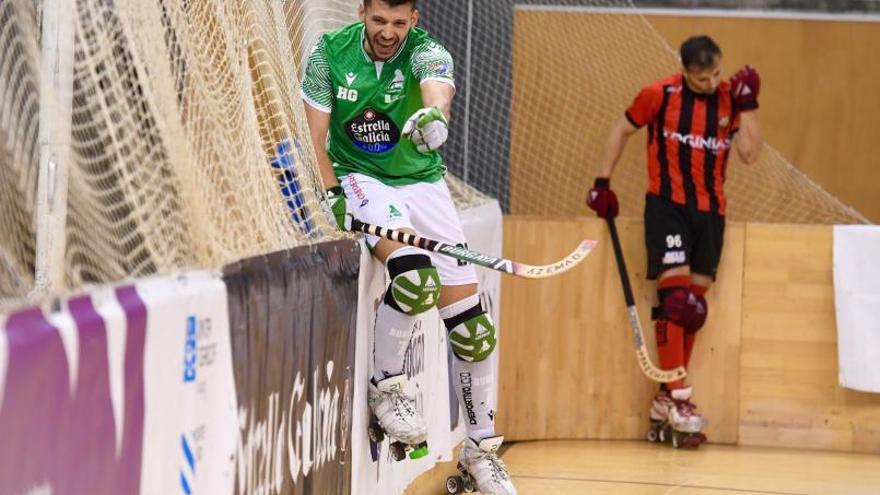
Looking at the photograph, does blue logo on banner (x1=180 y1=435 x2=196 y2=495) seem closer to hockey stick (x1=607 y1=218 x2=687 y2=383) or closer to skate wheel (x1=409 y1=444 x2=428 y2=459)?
skate wheel (x1=409 y1=444 x2=428 y2=459)

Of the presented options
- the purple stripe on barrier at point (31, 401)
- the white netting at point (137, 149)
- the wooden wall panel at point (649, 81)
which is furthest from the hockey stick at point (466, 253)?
the wooden wall panel at point (649, 81)

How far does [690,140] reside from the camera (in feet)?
21.0

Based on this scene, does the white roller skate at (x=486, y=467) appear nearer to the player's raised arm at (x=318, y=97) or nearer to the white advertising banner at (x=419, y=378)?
the white advertising banner at (x=419, y=378)

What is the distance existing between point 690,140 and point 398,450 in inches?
110

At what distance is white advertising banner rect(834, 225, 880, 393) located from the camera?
6.18m

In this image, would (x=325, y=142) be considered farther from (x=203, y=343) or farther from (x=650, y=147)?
(x=650, y=147)

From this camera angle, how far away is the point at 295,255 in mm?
3250

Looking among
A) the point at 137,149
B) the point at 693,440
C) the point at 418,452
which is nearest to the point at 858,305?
the point at 693,440

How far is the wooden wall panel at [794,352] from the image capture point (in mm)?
6348

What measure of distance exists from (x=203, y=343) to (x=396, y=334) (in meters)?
1.55

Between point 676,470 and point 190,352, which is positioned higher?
point 190,352

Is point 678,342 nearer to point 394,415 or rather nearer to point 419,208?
point 419,208

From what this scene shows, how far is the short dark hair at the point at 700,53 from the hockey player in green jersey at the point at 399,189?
1.98 meters

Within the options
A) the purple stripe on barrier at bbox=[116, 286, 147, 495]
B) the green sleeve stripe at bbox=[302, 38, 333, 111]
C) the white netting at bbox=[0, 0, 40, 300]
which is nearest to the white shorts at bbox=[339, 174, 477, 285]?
the green sleeve stripe at bbox=[302, 38, 333, 111]
